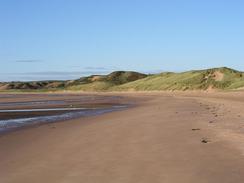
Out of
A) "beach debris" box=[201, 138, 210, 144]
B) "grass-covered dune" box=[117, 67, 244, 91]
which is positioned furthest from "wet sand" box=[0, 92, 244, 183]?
"grass-covered dune" box=[117, 67, 244, 91]

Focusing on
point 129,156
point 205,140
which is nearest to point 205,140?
point 205,140

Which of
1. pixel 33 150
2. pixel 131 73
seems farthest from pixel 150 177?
pixel 131 73

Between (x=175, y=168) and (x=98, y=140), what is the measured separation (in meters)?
5.33

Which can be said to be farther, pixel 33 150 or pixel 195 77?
pixel 195 77

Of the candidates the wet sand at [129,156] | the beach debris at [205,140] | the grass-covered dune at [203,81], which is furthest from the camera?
the grass-covered dune at [203,81]

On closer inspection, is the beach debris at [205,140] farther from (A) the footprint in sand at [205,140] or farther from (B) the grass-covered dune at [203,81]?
(B) the grass-covered dune at [203,81]

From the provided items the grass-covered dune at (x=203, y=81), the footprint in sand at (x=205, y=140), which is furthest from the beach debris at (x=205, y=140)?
the grass-covered dune at (x=203, y=81)

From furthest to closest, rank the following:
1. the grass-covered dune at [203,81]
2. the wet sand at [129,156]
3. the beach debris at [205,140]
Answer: the grass-covered dune at [203,81], the beach debris at [205,140], the wet sand at [129,156]

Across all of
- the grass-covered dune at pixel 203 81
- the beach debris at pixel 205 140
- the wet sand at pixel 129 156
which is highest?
the grass-covered dune at pixel 203 81

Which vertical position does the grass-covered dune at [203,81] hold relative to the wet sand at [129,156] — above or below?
above

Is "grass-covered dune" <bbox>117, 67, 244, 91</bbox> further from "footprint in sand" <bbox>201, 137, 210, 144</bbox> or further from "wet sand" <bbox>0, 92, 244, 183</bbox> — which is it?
"footprint in sand" <bbox>201, 137, 210, 144</bbox>

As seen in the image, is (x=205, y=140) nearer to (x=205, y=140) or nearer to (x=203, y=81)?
(x=205, y=140)

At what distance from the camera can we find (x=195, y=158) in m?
10.2

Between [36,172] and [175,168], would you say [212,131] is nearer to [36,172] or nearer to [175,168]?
[175,168]
